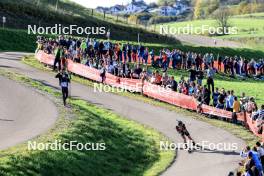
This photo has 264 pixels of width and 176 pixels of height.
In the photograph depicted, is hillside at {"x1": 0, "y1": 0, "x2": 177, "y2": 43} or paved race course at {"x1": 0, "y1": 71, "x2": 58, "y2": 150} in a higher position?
hillside at {"x1": 0, "y1": 0, "x2": 177, "y2": 43}

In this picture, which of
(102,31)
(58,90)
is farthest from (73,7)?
(58,90)

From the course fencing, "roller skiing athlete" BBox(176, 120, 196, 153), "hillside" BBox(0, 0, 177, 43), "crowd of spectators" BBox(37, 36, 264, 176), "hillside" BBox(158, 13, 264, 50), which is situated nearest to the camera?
"roller skiing athlete" BBox(176, 120, 196, 153)

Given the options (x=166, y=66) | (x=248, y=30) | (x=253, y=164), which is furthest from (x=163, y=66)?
(x=248, y=30)

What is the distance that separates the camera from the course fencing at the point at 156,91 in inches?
1233

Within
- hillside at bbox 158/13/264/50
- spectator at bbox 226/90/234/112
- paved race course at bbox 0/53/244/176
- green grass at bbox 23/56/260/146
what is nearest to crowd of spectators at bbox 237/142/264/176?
paved race course at bbox 0/53/244/176

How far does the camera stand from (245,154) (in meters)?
21.5

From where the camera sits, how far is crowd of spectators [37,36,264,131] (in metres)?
32.4

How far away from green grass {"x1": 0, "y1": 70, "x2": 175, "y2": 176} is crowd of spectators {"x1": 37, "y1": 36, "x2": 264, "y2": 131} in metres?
5.36

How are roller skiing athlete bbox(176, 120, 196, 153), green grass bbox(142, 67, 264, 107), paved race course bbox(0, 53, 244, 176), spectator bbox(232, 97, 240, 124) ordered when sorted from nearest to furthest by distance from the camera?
paved race course bbox(0, 53, 244, 176), roller skiing athlete bbox(176, 120, 196, 153), spectator bbox(232, 97, 240, 124), green grass bbox(142, 67, 264, 107)

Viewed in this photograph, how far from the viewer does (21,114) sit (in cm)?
2708

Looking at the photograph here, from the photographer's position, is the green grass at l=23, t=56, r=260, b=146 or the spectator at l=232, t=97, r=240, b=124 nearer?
the green grass at l=23, t=56, r=260, b=146

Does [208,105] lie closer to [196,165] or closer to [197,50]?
[196,165]

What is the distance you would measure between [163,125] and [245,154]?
29.9 feet

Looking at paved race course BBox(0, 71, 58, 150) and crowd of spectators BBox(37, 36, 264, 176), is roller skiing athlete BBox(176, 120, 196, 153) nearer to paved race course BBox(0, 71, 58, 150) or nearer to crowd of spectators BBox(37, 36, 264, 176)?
crowd of spectators BBox(37, 36, 264, 176)
